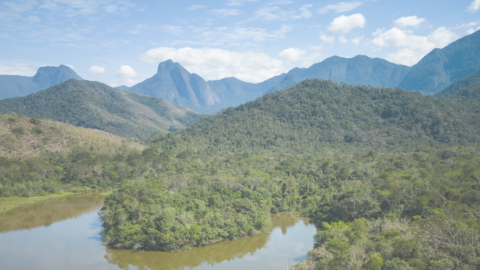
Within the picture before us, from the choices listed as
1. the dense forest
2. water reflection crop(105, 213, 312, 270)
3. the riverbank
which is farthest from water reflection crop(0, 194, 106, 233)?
water reflection crop(105, 213, 312, 270)

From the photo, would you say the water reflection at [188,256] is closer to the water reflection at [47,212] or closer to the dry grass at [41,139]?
the water reflection at [47,212]

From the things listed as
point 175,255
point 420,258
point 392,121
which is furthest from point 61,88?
point 420,258

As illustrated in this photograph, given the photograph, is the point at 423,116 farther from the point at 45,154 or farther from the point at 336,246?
the point at 45,154

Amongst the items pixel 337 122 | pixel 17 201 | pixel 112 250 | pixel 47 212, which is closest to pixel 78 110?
pixel 17 201

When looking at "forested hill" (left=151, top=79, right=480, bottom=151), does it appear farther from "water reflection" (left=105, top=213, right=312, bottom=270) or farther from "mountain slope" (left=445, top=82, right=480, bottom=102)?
"water reflection" (left=105, top=213, right=312, bottom=270)

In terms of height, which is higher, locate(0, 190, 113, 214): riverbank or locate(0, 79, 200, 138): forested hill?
locate(0, 79, 200, 138): forested hill

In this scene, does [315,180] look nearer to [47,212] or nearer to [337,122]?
[47,212]
